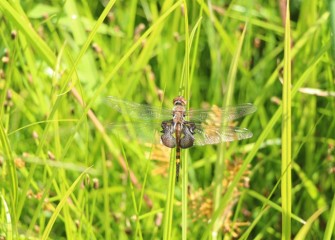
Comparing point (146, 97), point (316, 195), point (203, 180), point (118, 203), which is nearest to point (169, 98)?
point (146, 97)

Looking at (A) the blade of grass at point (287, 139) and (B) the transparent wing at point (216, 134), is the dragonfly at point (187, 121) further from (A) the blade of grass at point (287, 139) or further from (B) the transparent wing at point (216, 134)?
(A) the blade of grass at point (287, 139)

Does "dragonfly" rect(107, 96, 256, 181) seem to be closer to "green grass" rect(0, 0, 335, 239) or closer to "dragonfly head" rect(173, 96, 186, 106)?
"dragonfly head" rect(173, 96, 186, 106)

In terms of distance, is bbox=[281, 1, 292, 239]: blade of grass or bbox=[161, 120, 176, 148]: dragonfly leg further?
bbox=[161, 120, 176, 148]: dragonfly leg

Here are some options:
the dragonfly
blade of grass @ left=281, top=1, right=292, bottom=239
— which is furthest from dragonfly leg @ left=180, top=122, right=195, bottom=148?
blade of grass @ left=281, top=1, right=292, bottom=239

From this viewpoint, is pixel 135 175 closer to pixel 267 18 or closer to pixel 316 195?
pixel 316 195

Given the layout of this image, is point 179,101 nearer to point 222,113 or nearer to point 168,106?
point 222,113

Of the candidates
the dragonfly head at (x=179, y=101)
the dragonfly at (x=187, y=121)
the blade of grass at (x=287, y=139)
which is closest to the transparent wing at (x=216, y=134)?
the dragonfly at (x=187, y=121)

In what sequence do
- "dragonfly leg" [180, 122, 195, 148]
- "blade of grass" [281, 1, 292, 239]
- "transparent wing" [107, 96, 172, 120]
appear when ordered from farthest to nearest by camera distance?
1. "transparent wing" [107, 96, 172, 120]
2. "dragonfly leg" [180, 122, 195, 148]
3. "blade of grass" [281, 1, 292, 239]
